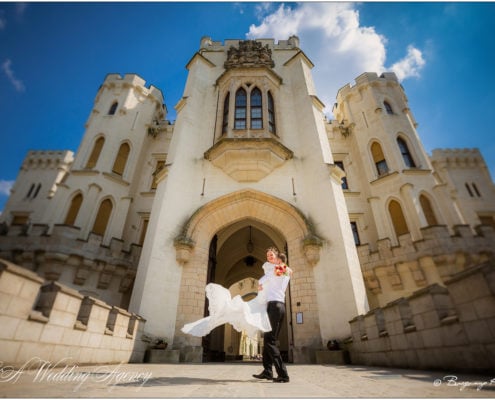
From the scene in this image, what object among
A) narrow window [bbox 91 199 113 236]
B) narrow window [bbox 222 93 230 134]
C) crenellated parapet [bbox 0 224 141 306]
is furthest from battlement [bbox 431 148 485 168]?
narrow window [bbox 91 199 113 236]

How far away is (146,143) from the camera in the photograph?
16844 mm

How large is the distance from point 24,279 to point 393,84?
21.3 meters

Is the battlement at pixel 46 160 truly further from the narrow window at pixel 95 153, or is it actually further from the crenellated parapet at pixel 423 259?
the crenellated parapet at pixel 423 259

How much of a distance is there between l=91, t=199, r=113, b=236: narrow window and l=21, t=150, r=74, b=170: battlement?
11.1m

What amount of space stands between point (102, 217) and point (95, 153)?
4.14 metres

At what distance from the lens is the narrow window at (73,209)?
12.5 metres

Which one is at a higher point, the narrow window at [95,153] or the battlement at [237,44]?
the battlement at [237,44]

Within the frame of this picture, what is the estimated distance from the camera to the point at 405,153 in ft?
48.4

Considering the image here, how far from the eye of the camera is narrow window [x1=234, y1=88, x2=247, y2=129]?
517 inches

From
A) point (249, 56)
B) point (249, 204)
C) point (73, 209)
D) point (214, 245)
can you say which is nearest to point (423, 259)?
point (249, 204)

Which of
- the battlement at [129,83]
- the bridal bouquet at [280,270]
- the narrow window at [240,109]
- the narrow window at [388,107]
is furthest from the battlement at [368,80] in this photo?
the bridal bouquet at [280,270]

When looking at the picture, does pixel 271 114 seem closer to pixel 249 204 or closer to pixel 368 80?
pixel 249 204

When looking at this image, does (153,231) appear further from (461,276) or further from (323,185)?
(461,276)

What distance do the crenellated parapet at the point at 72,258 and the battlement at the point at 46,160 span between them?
11822mm
